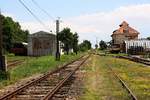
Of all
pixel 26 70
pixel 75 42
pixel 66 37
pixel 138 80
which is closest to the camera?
pixel 138 80

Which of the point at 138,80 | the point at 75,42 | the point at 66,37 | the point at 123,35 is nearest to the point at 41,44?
the point at 66,37

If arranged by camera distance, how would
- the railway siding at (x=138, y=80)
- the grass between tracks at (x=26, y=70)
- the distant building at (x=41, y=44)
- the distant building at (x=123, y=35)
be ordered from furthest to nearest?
1. the distant building at (x=123, y=35)
2. the distant building at (x=41, y=44)
3. the grass between tracks at (x=26, y=70)
4. the railway siding at (x=138, y=80)

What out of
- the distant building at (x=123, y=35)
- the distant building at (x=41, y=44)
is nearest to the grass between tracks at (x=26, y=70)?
the distant building at (x=41, y=44)

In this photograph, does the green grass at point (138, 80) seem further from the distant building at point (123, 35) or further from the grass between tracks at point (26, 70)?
A: the distant building at point (123, 35)

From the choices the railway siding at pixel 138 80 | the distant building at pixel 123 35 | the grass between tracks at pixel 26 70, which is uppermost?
the distant building at pixel 123 35

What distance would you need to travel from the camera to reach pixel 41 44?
10538 centimetres

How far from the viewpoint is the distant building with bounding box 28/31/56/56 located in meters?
104

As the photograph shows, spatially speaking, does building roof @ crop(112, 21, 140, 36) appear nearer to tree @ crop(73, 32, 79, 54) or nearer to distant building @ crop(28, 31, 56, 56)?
tree @ crop(73, 32, 79, 54)

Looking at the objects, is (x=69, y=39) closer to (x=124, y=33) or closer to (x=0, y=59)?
(x=124, y=33)

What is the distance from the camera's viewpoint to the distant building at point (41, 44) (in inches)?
4090

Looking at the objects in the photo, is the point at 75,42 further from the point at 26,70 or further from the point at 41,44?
the point at 26,70

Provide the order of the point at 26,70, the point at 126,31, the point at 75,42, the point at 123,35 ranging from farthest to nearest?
the point at 126,31, the point at 123,35, the point at 75,42, the point at 26,70

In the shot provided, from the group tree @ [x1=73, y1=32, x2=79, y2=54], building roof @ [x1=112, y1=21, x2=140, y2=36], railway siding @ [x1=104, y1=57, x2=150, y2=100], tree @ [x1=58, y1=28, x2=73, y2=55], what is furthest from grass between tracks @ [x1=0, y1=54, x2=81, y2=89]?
building roof @ [x1=112, y1=21, x2=140, y2=36]

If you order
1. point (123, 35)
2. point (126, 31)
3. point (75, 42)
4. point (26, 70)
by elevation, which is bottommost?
point (26, 70)
